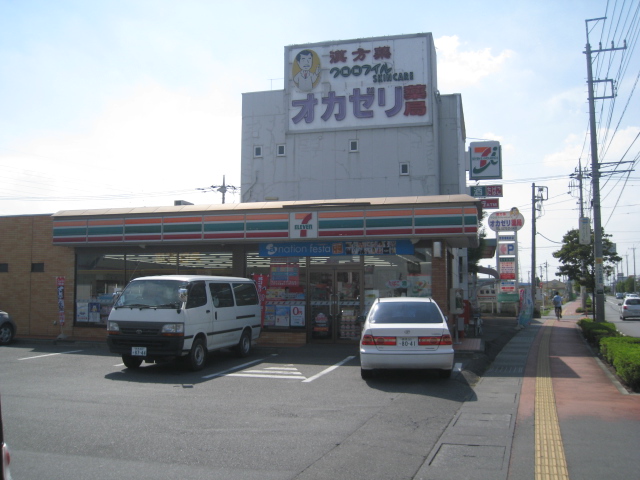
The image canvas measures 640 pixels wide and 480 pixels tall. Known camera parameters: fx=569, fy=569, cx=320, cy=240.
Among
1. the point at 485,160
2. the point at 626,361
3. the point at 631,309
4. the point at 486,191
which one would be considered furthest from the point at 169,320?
the point at 631,309

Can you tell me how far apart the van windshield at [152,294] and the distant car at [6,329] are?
669 centimetres

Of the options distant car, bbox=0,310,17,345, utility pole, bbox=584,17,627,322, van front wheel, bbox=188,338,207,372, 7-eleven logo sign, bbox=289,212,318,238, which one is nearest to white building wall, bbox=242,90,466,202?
utility pole, bbox=584,17,627,322

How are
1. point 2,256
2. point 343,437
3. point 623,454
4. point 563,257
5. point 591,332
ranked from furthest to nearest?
point 563,257 → point 2,256 → point 591,332 → point 343,437 → point 623,454

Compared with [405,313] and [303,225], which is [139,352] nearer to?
[405,313]

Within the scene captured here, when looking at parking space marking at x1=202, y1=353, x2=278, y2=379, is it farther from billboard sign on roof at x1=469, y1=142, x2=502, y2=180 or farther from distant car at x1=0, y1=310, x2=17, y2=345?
billboard sign on roof at x1=469, y1=142, x2=502, y2=180

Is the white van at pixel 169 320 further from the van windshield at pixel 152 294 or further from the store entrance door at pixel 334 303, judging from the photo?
the store entrance door at pixel 334 303

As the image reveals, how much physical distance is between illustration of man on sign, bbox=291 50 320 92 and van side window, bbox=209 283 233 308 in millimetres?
16068

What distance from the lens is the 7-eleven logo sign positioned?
16016mm

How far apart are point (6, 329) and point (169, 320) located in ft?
26.6

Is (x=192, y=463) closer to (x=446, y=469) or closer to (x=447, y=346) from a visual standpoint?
(x=446, y=469)

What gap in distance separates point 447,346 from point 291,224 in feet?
23.1

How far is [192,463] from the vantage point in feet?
19.1

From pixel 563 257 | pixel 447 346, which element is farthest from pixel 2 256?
pixel 563 257

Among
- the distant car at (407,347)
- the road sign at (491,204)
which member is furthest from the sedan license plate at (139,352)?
the road sign at (491,204)
